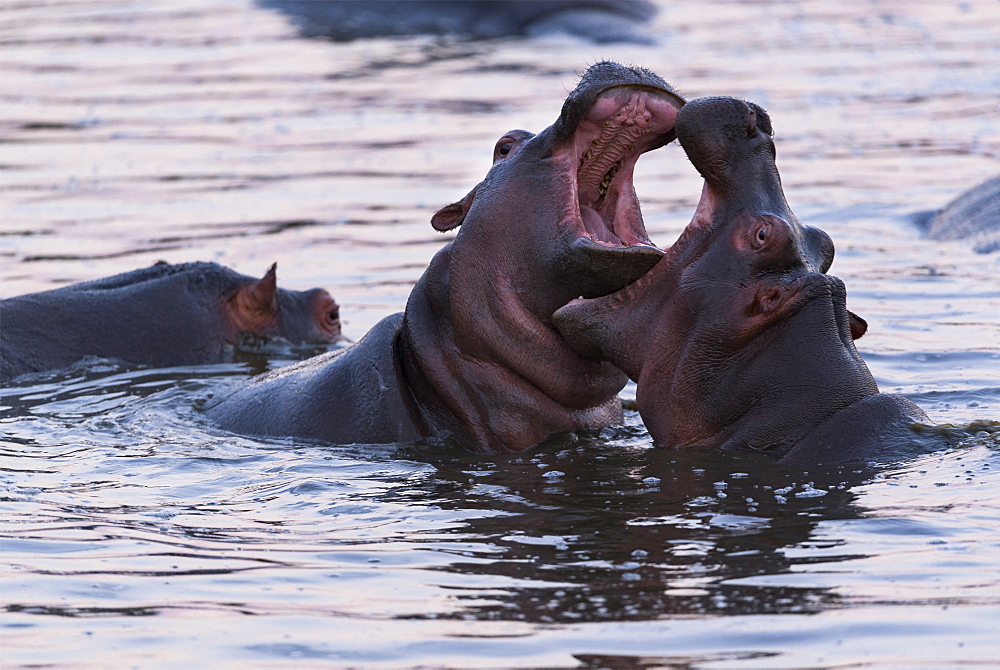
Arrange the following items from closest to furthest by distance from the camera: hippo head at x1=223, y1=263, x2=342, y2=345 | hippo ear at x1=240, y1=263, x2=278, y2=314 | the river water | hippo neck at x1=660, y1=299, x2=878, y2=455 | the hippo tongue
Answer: the river water < hippo neck at x1=660, y1=299, x2=878, y2=455 < the hippo tongue < hippo ear at x1=240, y1=263, x2=278, y2=314 < hippo head at x1=223, y1=263, x2=342, y2=345

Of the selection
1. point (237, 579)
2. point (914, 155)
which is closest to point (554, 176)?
point (237, 579)

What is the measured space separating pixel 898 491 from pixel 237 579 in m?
2.09

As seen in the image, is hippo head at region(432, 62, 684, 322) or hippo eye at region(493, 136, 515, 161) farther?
hippo eye at region(493, 136, 515, 161)

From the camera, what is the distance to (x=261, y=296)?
8.19 meters

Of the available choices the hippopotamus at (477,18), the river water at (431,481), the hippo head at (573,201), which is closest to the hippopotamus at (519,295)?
the hippo head at (573,201)

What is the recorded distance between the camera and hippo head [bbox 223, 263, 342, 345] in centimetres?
831

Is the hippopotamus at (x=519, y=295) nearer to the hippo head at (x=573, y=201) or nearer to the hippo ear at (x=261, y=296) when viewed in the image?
the hippo head at (x=573, y=201)

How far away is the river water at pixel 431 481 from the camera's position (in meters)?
3.88

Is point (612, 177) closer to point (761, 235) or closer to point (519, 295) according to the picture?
point (519, 295)

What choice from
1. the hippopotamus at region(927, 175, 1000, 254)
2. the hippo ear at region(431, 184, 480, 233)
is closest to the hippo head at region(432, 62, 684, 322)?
the hippo ear at region(431, 184, 480, 233)

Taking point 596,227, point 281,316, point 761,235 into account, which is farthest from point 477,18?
point 761,235

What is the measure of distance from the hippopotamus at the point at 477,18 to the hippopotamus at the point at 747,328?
1509 centimetres

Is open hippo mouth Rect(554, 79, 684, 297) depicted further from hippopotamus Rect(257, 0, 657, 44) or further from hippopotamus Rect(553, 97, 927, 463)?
hippopotamus Rect(257, 0, 657, 44)

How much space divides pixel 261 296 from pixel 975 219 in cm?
497
